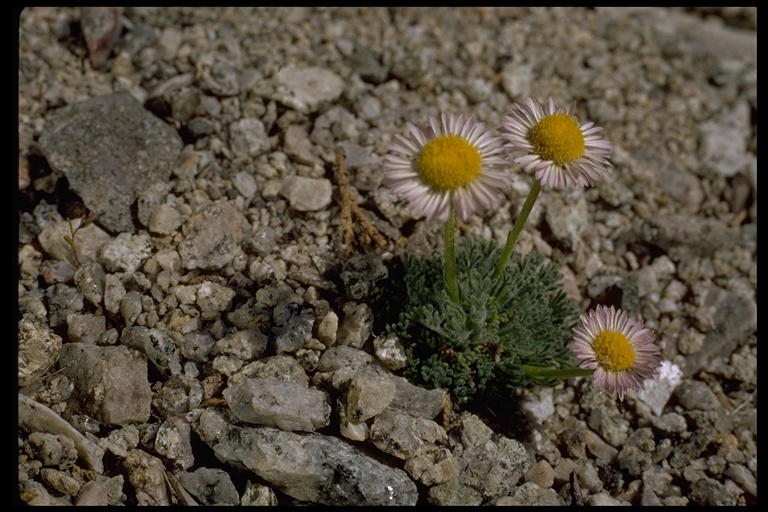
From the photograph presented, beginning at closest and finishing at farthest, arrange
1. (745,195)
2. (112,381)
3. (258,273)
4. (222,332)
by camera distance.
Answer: (112,381) < (222,332) < (258,273) < (745,195)

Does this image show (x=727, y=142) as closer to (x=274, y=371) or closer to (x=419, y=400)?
(x=419, y=400)

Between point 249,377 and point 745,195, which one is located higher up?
point 745,195

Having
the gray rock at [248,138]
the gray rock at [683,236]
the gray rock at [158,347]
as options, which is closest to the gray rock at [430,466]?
the gray rock at [158,347]

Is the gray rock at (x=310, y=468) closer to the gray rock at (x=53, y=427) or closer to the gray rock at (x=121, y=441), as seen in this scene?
the gray rock at (x=121, y=441)

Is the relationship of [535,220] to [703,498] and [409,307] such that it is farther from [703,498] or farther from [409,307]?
[703,498]

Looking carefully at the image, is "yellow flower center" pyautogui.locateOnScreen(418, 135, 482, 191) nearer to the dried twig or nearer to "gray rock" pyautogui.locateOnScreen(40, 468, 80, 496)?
the dried twig

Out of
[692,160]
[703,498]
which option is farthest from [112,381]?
[692,160]

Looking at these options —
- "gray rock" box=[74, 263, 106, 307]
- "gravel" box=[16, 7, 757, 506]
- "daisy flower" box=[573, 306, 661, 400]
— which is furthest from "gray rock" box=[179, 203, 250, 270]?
"daisy flower" box=[573, 306, 661, 400]
